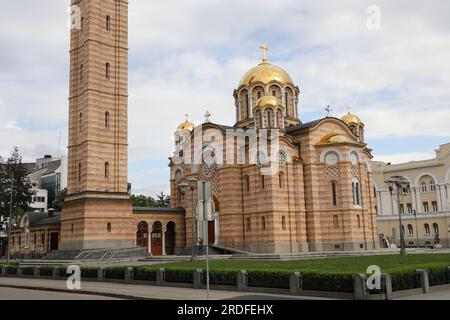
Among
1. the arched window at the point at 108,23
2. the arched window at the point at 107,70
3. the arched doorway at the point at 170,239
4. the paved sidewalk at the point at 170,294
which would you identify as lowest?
the paved sidewalk at the point at 170,294

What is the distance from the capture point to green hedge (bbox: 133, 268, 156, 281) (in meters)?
20.8

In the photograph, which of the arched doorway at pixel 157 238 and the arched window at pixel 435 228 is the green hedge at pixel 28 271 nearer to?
the arched doorway at pixel 157 238

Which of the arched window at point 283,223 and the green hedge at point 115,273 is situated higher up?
the arched window at point 283,223

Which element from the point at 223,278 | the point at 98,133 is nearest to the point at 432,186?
the point at 98,133

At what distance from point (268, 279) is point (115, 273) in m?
8.22

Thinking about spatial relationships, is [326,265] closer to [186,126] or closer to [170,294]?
[170,294]

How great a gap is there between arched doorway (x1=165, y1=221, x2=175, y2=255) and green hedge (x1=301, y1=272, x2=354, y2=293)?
2996cm

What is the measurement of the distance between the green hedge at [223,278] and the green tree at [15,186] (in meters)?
40.6

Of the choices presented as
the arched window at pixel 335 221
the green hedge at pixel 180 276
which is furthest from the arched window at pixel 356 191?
the green hedge at pixel 180 276

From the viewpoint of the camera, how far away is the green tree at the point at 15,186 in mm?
54062

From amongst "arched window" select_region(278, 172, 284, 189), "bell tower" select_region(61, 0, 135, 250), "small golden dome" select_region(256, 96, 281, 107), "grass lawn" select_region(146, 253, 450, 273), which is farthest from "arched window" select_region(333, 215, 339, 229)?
"bell tower" select_region(61, 0, 135, 250)
